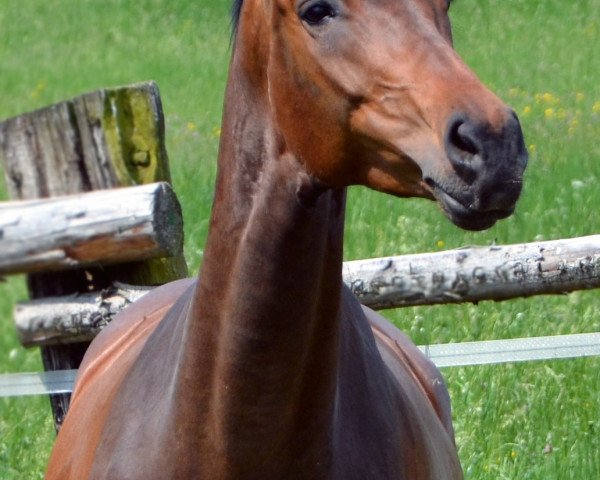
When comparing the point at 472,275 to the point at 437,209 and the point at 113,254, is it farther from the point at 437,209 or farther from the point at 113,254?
the point at 437,209

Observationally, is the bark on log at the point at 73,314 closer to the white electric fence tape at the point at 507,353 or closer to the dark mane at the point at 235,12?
the white electric fence tape at the point at 507,353

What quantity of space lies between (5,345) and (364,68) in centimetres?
240

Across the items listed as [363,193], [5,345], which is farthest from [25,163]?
[363,193]

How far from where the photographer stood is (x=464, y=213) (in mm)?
1815

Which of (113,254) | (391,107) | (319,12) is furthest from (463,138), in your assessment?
(113,254)

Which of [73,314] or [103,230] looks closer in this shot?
[103,230]

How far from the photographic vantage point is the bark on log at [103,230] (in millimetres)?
2898

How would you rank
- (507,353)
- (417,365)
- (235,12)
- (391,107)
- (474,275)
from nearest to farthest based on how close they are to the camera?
(391,107)
(235,12)
(417,365)
(474,275)
(507,353)

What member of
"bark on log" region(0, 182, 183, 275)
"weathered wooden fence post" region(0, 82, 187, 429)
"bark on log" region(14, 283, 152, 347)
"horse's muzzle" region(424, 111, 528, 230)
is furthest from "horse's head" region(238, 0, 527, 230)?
"bark on log" region(14, 283, 152, 347)

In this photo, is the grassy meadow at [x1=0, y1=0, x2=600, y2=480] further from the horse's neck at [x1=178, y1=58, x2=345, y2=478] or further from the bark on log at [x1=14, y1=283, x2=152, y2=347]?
the horse's neck at [x1=178, y1=58, x2=345, y2=478]

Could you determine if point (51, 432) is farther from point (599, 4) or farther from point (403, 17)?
point (599, 4)

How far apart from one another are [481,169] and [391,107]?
217 millimetres

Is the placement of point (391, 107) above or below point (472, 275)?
above

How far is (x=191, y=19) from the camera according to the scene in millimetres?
14164
